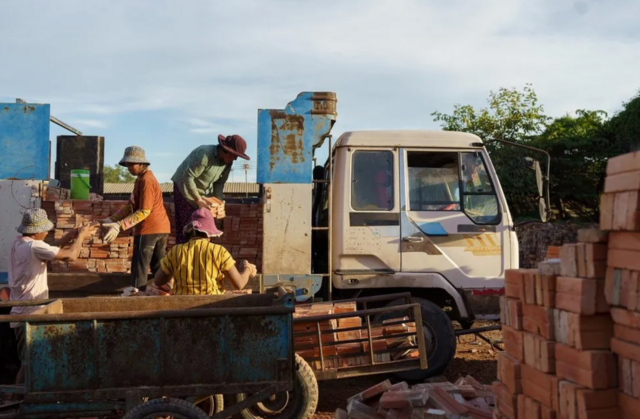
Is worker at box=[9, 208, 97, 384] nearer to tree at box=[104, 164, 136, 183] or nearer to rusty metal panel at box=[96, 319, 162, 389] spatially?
rusty metal panel at box=[96, 319, 162, 389]

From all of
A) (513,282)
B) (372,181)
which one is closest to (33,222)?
(372,181)

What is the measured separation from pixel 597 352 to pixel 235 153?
416 centimetres

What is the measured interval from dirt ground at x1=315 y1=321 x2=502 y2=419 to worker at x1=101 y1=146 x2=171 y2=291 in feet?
7.03

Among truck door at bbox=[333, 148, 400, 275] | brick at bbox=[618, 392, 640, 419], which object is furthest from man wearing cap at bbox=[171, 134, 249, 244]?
brick at bbox=[618, 392, 640, 419]

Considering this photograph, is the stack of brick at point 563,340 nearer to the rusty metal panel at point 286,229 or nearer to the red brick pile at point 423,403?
the red brick pile at point 423,403

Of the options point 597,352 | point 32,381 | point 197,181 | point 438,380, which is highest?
point 197,181

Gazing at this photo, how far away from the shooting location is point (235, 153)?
263 inches

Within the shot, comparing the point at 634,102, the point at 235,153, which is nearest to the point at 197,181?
the point at 235,153

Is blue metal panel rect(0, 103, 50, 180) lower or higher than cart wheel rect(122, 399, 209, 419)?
higher

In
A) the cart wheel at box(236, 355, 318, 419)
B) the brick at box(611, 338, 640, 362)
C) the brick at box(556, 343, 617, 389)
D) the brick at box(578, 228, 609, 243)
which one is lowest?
the cart wheel at box(236, 355, 318, 419)

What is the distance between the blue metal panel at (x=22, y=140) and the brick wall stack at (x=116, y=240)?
388 mm

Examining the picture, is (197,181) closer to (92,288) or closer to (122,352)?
(92,288)

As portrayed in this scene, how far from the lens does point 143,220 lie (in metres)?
6.59

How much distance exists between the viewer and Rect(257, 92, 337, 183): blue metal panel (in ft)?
22.0
